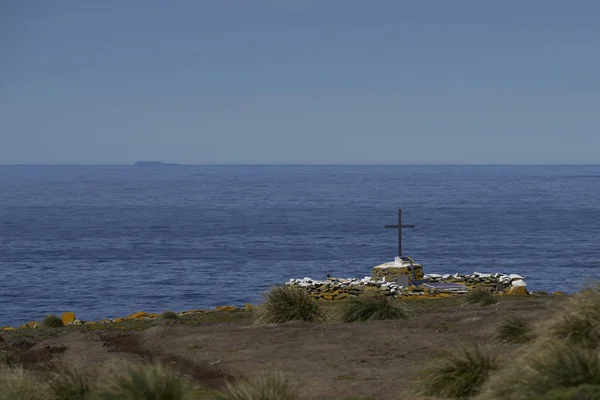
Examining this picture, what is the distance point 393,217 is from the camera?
119 m

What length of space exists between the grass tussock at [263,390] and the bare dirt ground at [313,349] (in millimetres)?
1421

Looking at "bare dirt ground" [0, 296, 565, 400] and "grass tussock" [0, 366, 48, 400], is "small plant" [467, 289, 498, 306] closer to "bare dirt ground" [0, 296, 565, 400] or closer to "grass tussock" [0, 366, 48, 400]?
"bare dirt ground" [0, 296, 565, 400]

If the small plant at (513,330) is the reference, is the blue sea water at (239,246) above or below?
below

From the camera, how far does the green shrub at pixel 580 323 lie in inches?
474

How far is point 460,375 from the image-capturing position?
37.9 ft

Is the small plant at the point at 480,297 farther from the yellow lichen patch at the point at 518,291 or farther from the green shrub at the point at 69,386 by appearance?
the green shrub at the point at 69,386

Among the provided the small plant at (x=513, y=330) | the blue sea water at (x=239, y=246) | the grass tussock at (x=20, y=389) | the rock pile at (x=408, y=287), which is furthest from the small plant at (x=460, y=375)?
the rock pile at (x=408, y=287)

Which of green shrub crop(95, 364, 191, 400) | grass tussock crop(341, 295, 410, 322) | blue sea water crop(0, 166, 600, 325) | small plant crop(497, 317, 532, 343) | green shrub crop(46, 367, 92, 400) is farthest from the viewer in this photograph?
blue sea water crop(0, 166, 600, 325)

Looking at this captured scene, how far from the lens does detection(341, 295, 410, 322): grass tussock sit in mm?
20344

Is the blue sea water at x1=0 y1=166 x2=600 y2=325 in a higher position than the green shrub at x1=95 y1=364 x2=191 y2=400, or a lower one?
lower

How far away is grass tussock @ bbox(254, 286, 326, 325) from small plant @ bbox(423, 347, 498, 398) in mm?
8596

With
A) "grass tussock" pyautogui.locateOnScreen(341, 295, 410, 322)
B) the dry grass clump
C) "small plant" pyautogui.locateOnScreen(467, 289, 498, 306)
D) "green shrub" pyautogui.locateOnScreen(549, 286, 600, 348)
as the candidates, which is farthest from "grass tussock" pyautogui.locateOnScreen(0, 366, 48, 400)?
"small plant" pyautogui.locateOnScreen(467, 289, 498, 306)

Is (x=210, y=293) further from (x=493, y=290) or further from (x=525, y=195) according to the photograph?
(x=525, y=195)

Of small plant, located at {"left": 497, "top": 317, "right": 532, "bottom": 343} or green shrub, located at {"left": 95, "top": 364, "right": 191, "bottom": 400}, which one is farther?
small plant, located at {"left": 497, "top": 317, "right": 532, "bottom": 343}
